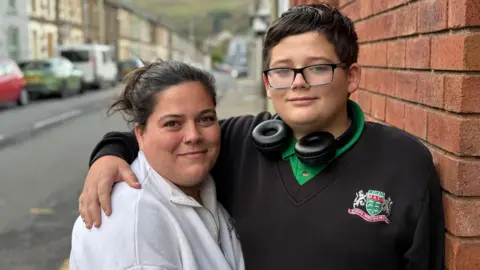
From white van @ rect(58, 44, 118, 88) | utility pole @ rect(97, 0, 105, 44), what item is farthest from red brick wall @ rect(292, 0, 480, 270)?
utility pole @ rect(97, 0, 105, 44)

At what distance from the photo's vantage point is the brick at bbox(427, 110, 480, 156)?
1.52 m

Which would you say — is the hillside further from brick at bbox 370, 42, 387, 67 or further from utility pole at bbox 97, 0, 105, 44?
brick at bbox 370, 42, 387, 67

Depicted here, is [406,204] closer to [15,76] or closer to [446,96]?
[446,96]

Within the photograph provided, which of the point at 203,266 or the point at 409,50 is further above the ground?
the point at 409,50

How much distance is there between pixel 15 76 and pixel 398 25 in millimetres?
15811

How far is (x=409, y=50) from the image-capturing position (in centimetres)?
194

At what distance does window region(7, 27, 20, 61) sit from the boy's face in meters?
31.4

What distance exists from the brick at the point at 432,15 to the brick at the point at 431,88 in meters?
0.14

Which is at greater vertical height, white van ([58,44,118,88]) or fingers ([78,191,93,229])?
white van ([58,44,118,88])

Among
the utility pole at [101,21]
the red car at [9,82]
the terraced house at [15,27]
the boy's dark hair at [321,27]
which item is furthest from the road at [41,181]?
the utility pole at [101,21]

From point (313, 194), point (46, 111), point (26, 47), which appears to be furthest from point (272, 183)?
point (26, 47)

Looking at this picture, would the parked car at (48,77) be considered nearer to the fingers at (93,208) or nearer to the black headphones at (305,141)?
the fingers at (93,208)

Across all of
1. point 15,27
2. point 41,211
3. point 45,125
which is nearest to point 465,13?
point 41,211

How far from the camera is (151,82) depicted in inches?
70.9
